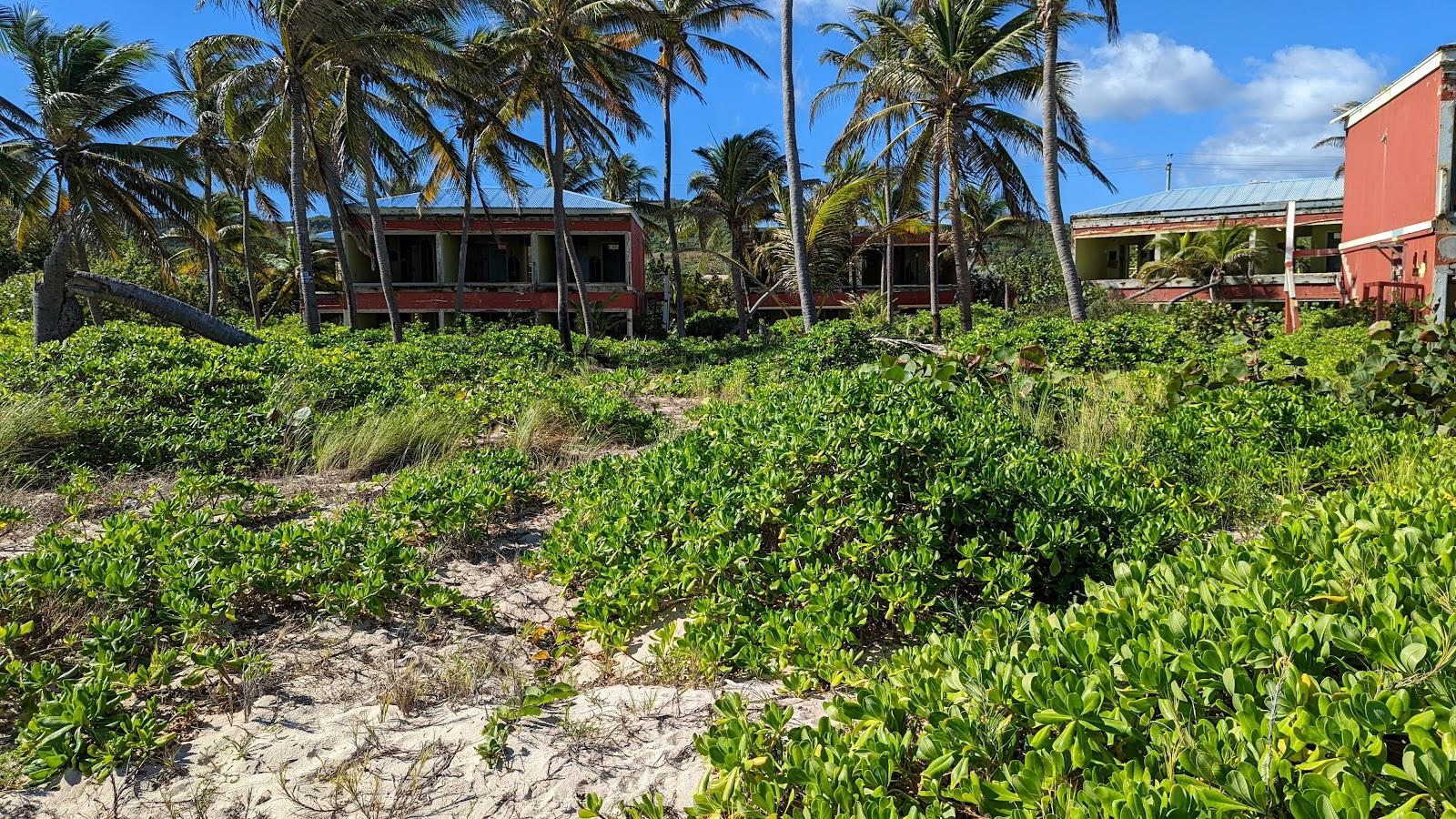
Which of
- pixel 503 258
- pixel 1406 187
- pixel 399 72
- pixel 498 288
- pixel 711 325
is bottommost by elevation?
pixel 711 325

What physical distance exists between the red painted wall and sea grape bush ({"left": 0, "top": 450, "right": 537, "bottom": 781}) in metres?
15.5

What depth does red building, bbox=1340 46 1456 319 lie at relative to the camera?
1238 centimetres

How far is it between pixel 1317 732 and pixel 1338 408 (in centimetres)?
514

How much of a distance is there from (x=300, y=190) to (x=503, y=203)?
11.1 metres

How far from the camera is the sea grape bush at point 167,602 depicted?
2.54 metres

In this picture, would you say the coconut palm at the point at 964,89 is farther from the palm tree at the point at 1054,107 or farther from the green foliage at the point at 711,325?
the green foliage at the point at 711,325

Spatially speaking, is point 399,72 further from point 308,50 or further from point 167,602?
point 167,602

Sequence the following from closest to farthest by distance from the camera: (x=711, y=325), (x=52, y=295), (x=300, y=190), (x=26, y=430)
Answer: (x=26, y=430) < (x=52, y=295) < (x=300, y=190) < (x=711, y=325)

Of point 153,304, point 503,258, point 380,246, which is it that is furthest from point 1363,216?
point 503,258

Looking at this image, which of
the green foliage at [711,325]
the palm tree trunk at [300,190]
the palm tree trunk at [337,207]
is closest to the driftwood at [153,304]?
the palm tree trunk at [300,190]

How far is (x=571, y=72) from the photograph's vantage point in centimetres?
1959

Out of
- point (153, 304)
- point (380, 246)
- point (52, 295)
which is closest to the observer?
point (52, 295)

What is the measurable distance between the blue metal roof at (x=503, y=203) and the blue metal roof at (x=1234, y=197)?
1727cm

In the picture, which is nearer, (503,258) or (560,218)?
(560,218)
